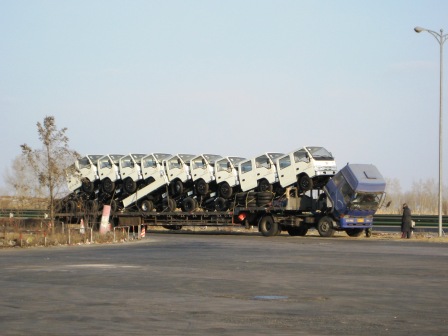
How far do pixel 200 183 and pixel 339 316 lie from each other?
129 ft

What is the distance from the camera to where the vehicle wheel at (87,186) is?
5756 centimetres

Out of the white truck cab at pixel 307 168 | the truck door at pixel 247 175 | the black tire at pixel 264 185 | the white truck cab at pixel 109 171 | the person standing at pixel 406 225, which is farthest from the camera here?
A: the white truck cab at pixel 109 171

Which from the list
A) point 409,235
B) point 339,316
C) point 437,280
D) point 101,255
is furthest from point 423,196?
point 339,316

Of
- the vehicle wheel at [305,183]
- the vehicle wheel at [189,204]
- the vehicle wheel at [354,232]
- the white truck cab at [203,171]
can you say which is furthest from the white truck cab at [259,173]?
the vehicle wheel at [354,232]

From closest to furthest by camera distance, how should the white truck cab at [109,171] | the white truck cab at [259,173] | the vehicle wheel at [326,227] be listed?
1. the vehicle wheel at [326,227]
2. the white truck cab at [259,173]
3. the white truck cab at [109,171]

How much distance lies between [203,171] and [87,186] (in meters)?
8.27

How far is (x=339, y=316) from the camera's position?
46.8 ft

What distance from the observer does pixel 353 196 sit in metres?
46.1

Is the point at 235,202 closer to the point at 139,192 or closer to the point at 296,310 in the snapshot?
the point at 139,192

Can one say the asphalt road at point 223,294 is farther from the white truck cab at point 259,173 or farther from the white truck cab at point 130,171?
the white truck cab at point 130,171

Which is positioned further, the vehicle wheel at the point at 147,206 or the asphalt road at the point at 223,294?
the vehicle wheel at the point at 147,206

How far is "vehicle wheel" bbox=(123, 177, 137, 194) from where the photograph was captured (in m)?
56.0

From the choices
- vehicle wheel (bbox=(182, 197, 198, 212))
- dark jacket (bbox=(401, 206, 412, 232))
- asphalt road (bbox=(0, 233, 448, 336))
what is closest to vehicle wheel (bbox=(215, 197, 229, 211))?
vehicle wheel (bbox=(182, 197, 198, 212))

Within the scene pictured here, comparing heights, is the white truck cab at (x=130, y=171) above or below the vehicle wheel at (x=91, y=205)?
above
